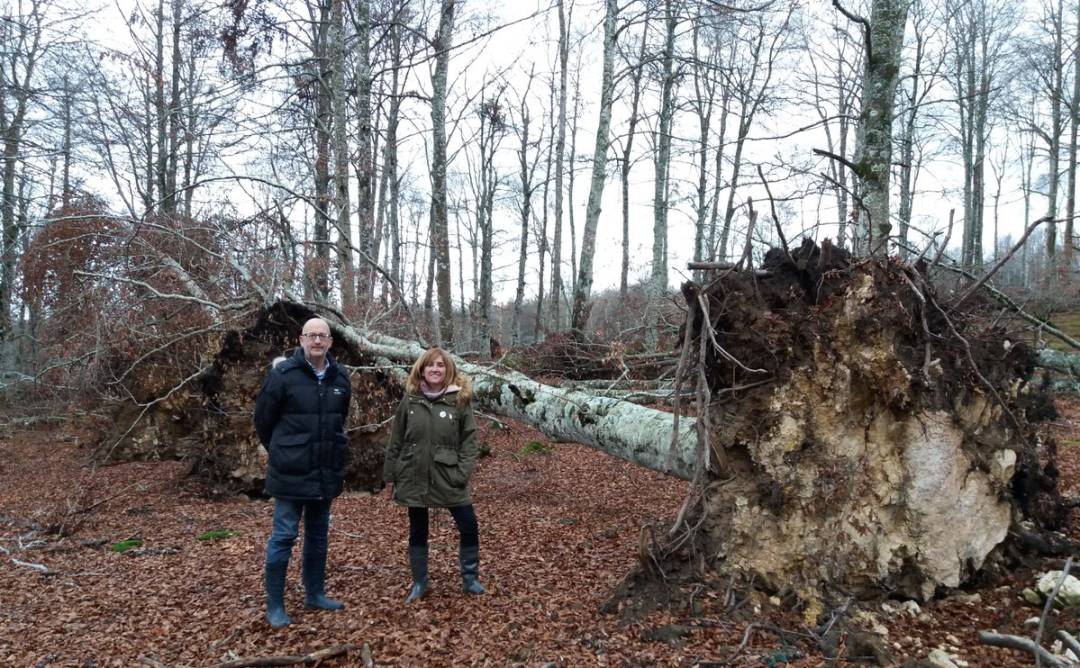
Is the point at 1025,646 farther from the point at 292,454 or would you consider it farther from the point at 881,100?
the point at 881,100

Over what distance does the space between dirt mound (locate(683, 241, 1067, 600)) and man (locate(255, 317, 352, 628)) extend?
2.25m

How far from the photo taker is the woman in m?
3.87

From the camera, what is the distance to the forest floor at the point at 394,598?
3.25 metres

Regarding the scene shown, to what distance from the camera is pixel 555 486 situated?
→ 722 centimetres

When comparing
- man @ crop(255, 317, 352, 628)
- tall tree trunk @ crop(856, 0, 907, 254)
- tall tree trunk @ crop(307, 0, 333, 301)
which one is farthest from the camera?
tall tree trunk @ crop(307, 0, 333, 301)

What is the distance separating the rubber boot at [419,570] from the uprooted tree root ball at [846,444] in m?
1.35

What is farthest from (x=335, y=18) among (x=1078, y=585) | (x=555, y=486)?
(x=1078, y=585)

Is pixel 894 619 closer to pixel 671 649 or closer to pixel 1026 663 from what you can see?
pixel 1026 663

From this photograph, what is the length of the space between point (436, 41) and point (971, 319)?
10733 mm

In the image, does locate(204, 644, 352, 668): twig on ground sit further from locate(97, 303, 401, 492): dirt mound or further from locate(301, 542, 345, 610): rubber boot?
locate(97, 303, 401, 492): dirt mound

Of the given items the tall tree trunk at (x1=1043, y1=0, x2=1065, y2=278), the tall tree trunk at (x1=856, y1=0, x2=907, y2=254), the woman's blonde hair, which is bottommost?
the woman's blonde hair

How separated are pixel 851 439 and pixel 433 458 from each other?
2471mm

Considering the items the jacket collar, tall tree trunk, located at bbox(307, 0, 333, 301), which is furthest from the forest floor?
tall tree trunk, located at bbox(307, 0, 333, 301)

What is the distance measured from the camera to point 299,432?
3.78 metres
